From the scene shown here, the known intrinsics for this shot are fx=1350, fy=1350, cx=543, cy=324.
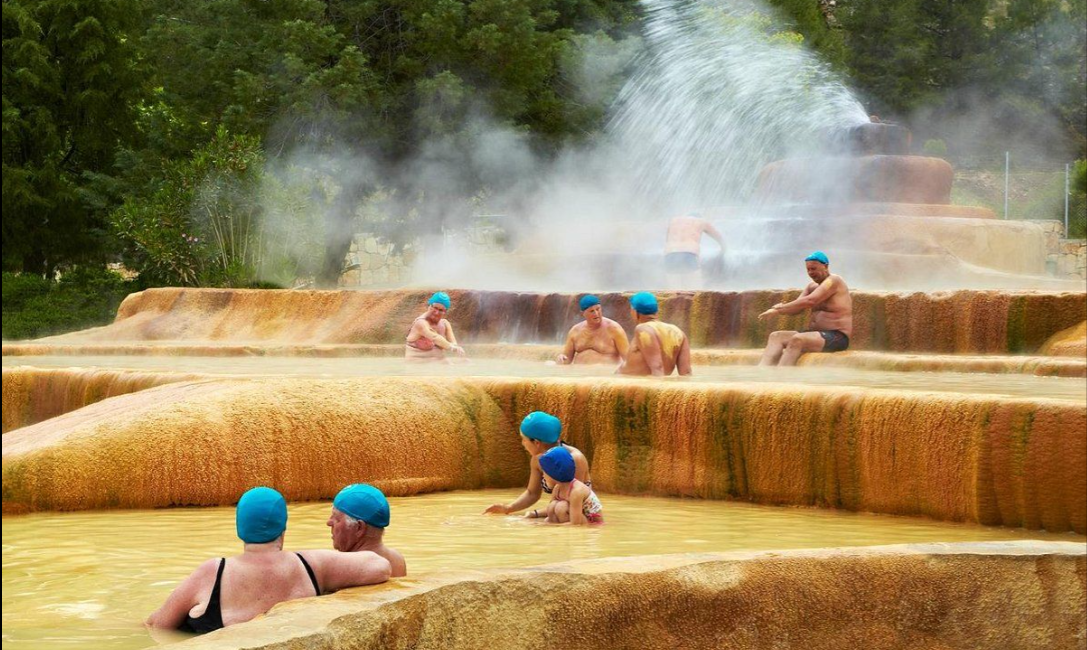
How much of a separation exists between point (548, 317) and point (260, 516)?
1006 cm

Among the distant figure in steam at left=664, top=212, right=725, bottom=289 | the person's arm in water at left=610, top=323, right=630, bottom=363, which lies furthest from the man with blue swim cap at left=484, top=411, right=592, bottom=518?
the distant figure in steam at left=664, top=212, right=725, bottom=289

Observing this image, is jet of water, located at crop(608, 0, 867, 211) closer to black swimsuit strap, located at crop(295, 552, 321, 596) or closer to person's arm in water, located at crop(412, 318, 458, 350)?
person's arm in water, located at crop(412, 318, 458, 350)

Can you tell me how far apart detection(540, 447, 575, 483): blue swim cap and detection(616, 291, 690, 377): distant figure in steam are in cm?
255

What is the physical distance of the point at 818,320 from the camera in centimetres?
1100

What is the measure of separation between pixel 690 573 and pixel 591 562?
285mm

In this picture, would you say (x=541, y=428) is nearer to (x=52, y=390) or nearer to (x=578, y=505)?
(x=578, y=505)

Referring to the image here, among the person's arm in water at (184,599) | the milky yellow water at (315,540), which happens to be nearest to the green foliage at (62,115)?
the milky yellow water at (315,540)

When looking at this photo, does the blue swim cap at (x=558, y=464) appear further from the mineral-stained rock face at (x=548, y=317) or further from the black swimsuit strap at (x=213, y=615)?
the mineral-stained rock face at (x=548, y=317)

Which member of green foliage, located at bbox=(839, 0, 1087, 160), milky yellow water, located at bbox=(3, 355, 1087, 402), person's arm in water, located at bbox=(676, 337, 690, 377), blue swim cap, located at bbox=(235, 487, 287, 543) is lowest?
blue swim cap, located at bbox=(235, 487, 287, 543)

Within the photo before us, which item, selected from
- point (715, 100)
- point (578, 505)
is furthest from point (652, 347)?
point (715, 100)

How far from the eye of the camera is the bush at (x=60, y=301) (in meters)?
26.0

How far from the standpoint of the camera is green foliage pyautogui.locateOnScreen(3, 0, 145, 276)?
2831cm

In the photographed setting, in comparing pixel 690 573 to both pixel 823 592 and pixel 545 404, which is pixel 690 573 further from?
pixel 545 404

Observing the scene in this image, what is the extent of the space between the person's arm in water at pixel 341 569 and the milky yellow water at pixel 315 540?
69cm
